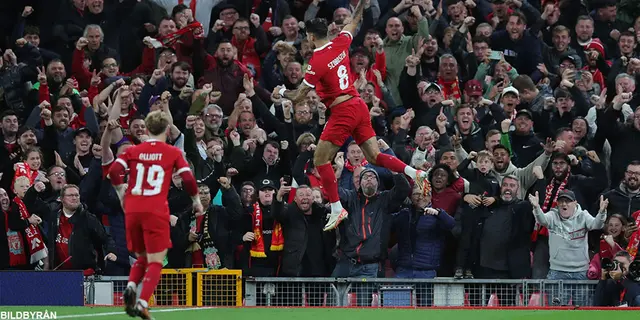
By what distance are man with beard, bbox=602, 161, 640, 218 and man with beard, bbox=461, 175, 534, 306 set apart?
1241 millimetres

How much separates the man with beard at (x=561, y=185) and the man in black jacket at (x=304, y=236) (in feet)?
8.86

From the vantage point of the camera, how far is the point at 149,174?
13.8 m

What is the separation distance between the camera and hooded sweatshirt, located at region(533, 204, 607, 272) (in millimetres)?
17547

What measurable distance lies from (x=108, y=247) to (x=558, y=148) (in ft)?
20.2

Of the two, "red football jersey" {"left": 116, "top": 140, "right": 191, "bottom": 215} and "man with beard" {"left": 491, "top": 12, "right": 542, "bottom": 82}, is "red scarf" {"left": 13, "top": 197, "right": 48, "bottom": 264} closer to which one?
"red football jersey" {"left": 116, "top": 140, "right": 191, "bottom": 215}

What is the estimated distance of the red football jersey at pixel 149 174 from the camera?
13.8 meters

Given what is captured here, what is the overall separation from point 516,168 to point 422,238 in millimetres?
2111

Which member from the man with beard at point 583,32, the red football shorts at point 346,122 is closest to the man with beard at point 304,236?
the red football shorts at point 346,122

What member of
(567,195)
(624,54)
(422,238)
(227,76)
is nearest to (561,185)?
(567,195)

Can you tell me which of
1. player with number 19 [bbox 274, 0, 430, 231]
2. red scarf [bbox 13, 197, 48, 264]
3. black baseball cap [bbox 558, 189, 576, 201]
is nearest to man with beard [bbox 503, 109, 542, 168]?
black baseball cap [bbox 558, 189, 576, 201]

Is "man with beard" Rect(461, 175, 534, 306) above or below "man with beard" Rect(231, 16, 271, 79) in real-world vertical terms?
below

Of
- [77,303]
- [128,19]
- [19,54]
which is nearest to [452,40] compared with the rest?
[128,19]

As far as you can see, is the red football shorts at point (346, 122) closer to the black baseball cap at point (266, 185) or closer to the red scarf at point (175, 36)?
the black baseball cap at point (266, 185)

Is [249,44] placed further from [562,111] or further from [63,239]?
[63,239]
